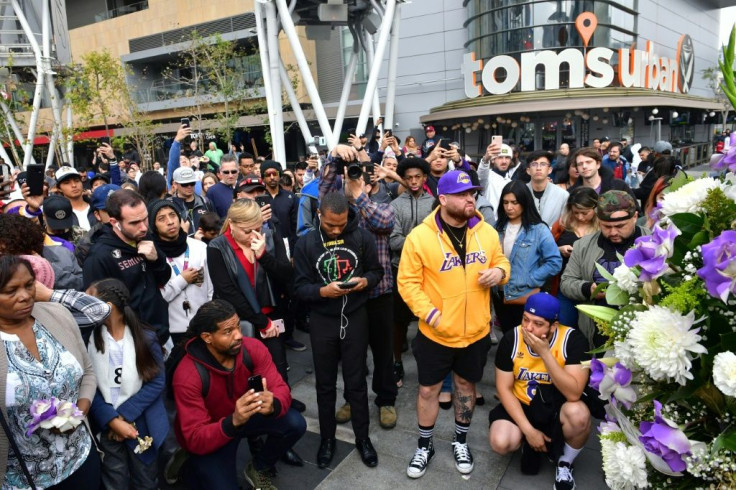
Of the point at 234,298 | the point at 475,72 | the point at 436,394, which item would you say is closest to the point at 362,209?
the point at 234,298

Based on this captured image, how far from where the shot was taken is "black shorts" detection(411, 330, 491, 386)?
3.55 meters

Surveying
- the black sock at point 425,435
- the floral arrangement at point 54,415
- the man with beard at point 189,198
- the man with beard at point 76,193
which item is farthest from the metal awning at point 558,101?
the floral arrangement at point 54,415

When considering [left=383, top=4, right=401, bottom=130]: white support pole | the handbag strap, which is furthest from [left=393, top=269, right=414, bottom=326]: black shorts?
[left=383, top=4, right=401, bottom=130]: white support pole

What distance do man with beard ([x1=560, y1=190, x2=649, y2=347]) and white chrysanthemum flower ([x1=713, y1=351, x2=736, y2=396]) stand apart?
235 centimetres

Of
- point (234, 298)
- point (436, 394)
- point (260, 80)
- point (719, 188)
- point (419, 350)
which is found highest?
point (260, 80)

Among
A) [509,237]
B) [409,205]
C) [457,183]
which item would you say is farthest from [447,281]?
[409,205]

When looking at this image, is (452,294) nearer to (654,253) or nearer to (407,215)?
(407,215)

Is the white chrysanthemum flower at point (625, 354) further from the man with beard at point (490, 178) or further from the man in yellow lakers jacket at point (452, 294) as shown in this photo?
the man with beard at point (490, 178)

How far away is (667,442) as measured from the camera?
1.37 m

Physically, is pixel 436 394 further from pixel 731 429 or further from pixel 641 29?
pixel 641 29

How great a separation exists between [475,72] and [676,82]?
10677mm

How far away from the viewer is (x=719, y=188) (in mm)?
1435

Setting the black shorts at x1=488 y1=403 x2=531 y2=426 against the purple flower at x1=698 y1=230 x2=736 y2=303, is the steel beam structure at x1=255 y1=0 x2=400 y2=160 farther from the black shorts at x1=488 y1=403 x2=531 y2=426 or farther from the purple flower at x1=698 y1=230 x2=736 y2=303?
the purple flower at x1=698 y1=230 x2=736 y2=303

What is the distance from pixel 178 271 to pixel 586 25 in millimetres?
20809
